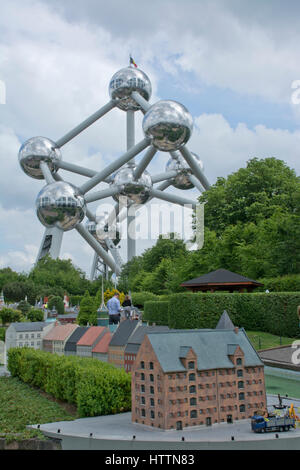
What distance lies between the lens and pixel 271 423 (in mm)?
8508

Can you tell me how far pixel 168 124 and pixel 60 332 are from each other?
47.0ft

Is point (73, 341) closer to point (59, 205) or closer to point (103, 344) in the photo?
point (103, 344)

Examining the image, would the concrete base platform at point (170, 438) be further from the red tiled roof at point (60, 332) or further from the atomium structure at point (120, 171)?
the atomium structure at point (120, 171)

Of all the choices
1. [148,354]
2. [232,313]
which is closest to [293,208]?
[232,313]

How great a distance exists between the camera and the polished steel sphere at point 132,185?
123 ft

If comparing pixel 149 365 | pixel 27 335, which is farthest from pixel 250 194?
pixel 149 365

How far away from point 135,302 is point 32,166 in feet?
42.8

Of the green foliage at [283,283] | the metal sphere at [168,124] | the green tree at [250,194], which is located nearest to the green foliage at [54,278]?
the green tree at [250,194]

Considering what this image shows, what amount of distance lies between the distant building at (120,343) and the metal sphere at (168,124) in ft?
54.6

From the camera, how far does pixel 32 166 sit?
127 ft

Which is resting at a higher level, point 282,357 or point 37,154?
point 37,154

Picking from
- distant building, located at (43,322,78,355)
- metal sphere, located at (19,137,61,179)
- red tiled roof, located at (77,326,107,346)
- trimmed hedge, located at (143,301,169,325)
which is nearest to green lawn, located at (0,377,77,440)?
red tiled roof, located at (77,326,107,346)

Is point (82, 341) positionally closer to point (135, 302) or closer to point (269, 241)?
point (269, 241)

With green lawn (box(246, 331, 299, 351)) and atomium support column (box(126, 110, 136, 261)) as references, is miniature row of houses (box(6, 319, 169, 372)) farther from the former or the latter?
atomium support column (box(126, 110, 136, 261))
